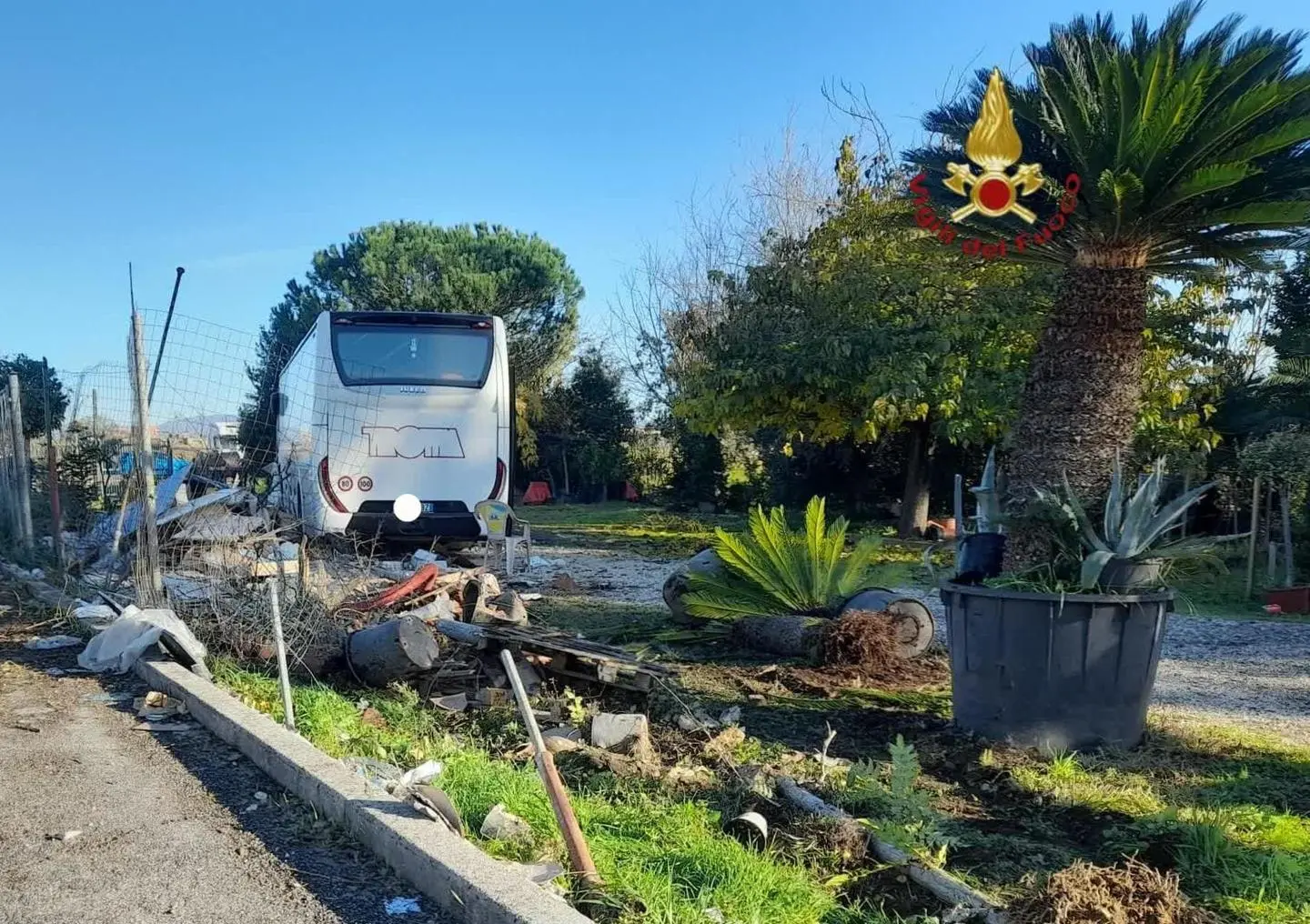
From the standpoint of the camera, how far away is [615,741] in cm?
541

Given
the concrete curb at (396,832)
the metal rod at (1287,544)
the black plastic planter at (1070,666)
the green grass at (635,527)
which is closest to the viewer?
the concrete curb at (396,832)

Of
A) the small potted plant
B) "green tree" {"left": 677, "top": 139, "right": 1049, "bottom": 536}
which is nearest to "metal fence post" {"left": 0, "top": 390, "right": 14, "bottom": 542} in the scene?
"green tree" {"left": 677, "top": 139, "right": 1049, "bottom": 536}

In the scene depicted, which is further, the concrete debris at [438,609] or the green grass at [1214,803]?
the concrete debris at [438,609]

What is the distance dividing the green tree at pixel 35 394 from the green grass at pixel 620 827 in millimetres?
10107

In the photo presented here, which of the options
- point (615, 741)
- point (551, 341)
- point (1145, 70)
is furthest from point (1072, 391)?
point (551, 341)

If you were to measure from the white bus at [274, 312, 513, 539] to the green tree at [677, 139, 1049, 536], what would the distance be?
453 centimetres

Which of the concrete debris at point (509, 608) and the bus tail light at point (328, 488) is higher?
the bus tail light at point (328, 488)

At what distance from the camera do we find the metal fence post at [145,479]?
293 inches

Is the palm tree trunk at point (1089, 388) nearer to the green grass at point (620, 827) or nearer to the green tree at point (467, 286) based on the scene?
the green grass at point (620, 827)

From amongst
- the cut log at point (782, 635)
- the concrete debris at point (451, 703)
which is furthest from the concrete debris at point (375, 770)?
the cut log at point (782, 635)

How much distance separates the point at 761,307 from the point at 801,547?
9.78 m

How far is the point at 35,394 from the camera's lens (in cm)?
1716

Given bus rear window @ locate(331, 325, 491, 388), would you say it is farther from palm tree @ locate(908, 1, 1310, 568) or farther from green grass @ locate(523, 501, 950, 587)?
palm tree @ locate(908, 1, 1310, 568)

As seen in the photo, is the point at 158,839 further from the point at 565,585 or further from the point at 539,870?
the point at 565,585
